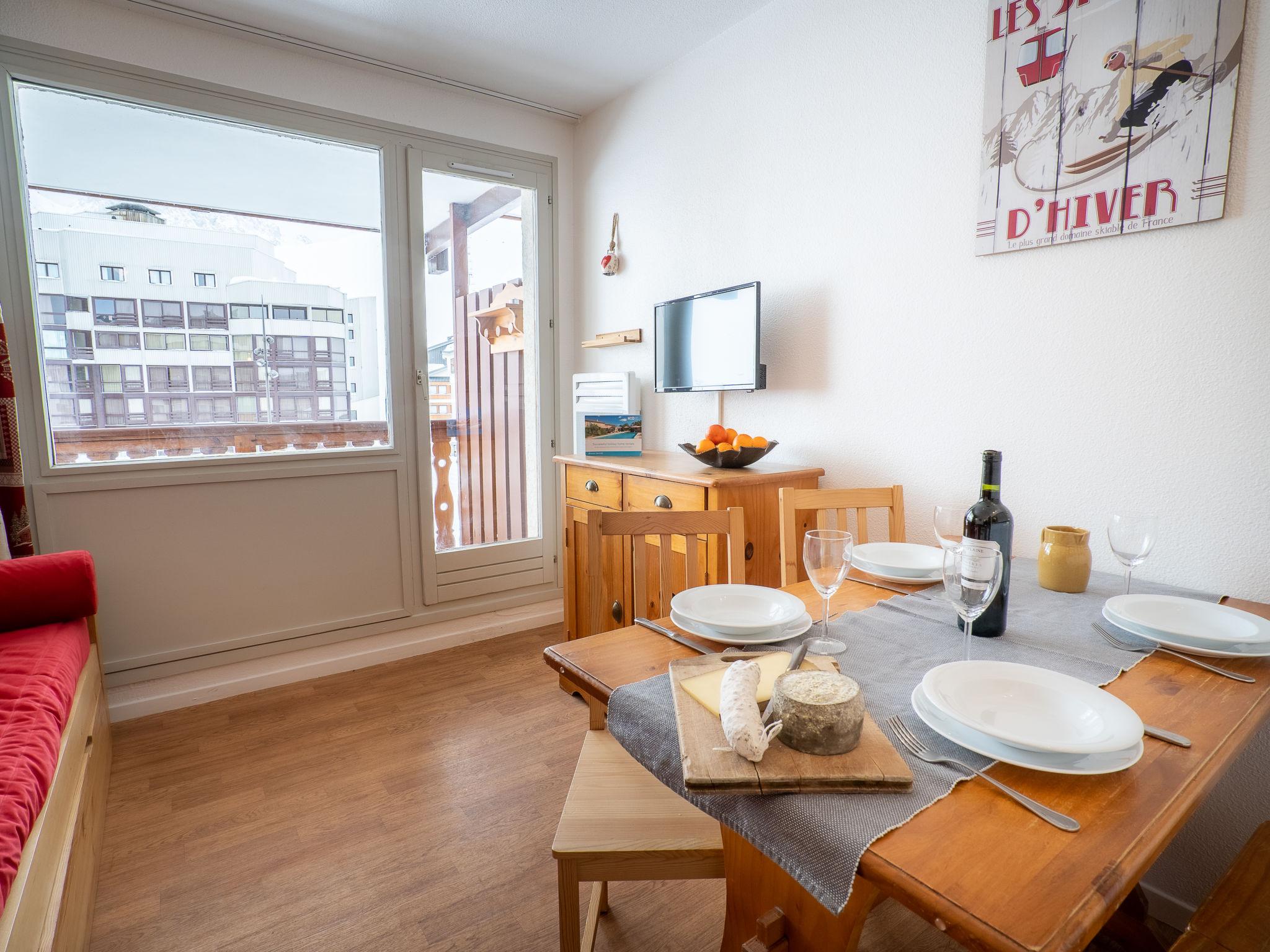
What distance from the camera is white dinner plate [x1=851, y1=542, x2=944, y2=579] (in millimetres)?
1451

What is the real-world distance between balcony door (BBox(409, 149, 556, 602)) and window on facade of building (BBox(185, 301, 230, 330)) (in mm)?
767

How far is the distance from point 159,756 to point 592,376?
2136 millimetres

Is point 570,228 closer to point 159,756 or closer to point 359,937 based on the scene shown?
point 159,756

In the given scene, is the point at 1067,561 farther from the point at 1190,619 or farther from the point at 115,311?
the point at 115,311

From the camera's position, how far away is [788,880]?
86cm

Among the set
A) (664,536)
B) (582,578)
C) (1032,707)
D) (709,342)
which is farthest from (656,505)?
(1032,707)

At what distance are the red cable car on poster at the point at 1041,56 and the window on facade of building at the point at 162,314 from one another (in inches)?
115

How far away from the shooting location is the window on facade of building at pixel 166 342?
103 inches

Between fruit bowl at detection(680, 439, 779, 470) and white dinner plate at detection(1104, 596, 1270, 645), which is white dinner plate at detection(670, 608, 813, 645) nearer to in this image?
white dinner plate at detection(1104, 596, 1270, 645)

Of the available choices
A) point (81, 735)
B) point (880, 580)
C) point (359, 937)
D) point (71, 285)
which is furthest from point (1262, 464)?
point (71, 285)

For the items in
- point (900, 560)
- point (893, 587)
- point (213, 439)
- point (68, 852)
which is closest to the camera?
point (68, 852)

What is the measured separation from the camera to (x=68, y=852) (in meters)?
1.35

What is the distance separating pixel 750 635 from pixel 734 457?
3.93 ft

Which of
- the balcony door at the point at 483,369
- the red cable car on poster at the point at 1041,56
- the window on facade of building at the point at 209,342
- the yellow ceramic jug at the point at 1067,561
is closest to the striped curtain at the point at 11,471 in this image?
the window on facade of building at the point at 209,342
